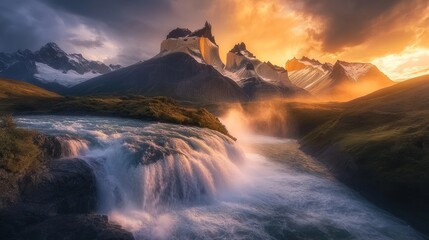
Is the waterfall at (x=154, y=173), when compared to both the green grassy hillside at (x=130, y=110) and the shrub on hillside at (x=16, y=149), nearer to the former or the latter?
the shrub on hillside at (x=16, y=149)

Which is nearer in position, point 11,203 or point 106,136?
point 11,203

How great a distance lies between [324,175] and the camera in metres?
57.4

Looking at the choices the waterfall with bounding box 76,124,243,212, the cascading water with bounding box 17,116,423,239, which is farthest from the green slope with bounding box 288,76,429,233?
the waterfall with bounding box 76,124,243,212

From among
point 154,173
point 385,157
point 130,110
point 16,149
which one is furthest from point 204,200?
point 130,110

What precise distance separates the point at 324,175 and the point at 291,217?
23.3 metres

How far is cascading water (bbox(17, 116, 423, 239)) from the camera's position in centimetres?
3162

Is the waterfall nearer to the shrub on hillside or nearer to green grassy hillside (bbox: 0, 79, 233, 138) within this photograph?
the shrub on hillside

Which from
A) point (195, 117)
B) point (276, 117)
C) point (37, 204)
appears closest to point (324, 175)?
point (195, 117)

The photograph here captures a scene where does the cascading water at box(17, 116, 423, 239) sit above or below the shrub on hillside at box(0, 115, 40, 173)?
below

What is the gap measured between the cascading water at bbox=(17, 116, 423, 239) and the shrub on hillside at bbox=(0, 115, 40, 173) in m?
6.23

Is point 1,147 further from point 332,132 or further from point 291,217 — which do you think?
point 332,132

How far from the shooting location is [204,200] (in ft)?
128

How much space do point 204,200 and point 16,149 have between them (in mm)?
21047

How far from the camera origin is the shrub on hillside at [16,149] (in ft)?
84.3
